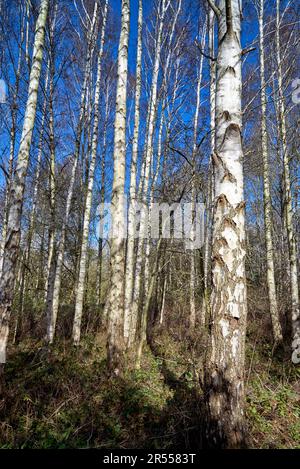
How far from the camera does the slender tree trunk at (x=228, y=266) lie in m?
1.85

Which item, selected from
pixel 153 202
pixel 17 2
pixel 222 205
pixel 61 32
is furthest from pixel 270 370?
pixel 17 2

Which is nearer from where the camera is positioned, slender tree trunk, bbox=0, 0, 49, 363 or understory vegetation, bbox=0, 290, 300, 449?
understory vegetation, bbox=0, 290, 300, 449

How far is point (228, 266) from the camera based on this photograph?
1.95 meters

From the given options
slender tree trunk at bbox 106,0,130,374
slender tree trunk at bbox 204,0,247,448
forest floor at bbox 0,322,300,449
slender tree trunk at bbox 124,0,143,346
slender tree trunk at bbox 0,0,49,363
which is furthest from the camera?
slender tree trunk at bbox 124,0,143,346

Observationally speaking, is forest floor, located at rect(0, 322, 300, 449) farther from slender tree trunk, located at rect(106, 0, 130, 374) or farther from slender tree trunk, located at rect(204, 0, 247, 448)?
slender tree trunk, located at rect(106, 0, 130, 374)

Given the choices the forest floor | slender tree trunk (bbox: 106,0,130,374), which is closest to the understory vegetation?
the forest floor

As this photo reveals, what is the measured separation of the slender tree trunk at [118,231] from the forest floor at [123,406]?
1.94 feet

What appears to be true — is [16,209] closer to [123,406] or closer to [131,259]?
[123,406]

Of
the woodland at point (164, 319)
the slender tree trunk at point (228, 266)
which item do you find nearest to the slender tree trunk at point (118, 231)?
the woodland at point (164, 319)

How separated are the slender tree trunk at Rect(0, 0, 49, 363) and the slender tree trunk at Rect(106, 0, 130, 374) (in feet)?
5.05

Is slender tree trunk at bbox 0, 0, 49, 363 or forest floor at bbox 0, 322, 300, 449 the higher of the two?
slender tree trunk at bbox 0, 0, 49, 363

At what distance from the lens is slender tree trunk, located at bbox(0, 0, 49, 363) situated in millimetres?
3266

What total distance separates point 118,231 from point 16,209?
5.76ft

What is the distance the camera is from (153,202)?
7.52 metres
